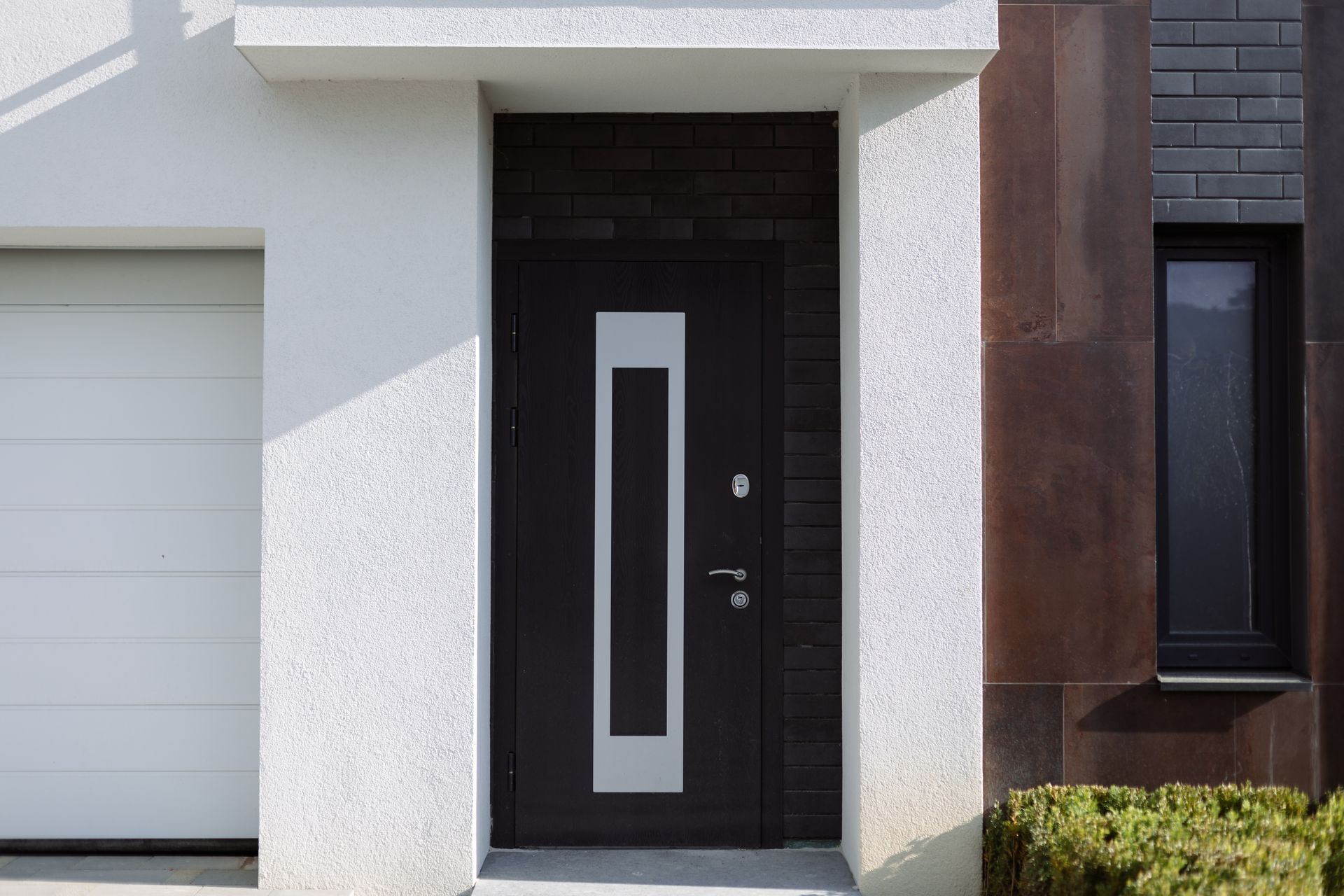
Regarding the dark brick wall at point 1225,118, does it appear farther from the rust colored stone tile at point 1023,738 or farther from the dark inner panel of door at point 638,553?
the rust colored stone tile at point 1023,738

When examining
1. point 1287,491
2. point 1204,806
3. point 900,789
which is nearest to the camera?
point 1204,806

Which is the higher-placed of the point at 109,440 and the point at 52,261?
the point at 52,261

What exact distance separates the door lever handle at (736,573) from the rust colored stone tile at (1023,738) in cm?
111

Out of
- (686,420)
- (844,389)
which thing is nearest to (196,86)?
(686,420)

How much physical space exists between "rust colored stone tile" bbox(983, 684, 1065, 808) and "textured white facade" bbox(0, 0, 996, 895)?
6.6 inches

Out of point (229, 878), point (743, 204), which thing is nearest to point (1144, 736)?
point (743, 204)

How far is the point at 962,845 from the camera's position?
4.29 m

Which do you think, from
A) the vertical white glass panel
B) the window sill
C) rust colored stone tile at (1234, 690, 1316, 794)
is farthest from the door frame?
rust colored stone tile at (1234, 690, 1316, 794)

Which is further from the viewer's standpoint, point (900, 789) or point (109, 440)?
point (109, 440)

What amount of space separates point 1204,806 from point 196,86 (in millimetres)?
4667

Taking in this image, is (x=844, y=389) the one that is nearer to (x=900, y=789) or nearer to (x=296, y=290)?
(x=900, y=789)

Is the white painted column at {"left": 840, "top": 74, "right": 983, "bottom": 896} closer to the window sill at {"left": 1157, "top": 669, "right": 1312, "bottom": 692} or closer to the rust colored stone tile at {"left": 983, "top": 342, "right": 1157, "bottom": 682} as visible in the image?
the rust colored stone tile at {"left": 983, "top": 342, "right": 1157, "bottom": 682}

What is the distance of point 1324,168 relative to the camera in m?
4.51

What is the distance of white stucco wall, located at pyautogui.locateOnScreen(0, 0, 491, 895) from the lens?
4.27m
